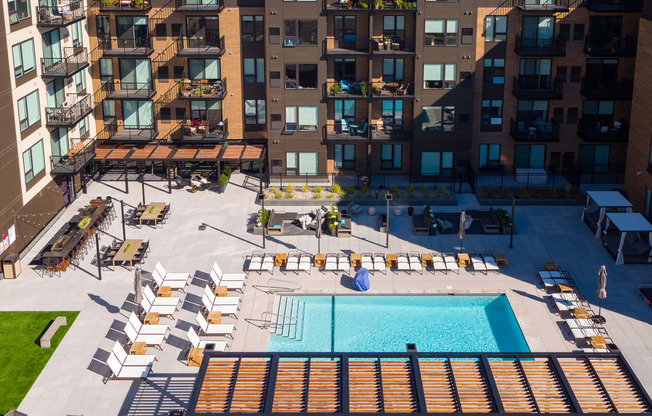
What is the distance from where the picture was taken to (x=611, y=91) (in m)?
52.1

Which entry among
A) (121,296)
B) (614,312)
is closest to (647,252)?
(614,312)

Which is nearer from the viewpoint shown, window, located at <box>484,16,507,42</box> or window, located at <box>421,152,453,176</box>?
window, located at <box>484,16,507,42</box>

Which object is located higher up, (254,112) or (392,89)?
(392,89)

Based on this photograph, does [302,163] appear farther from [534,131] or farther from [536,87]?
[536,87]

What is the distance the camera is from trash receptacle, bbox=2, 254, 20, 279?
4084 cm

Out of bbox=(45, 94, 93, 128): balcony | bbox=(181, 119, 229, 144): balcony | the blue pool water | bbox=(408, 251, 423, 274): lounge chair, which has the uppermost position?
bbox=(45, 94, 93, 128): balcony

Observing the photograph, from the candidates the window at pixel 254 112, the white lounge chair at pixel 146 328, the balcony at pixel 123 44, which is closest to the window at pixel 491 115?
the window at pixel 254 112

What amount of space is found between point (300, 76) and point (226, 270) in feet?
50.8

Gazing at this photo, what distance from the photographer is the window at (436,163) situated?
177ft

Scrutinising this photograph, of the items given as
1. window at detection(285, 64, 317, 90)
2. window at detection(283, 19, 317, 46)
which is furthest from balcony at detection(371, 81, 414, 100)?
window at detection(283, 19, 317, 46)

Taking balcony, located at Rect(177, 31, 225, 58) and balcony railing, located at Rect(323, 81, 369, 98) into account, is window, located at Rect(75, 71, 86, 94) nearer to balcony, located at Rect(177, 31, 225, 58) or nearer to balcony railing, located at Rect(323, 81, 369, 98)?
balcony, located at Rect(177, 31, 225, 58)

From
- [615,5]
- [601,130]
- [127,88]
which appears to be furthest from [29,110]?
[615,5]

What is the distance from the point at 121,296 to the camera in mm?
39438

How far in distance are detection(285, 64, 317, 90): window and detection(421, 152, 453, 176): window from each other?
337 inches
